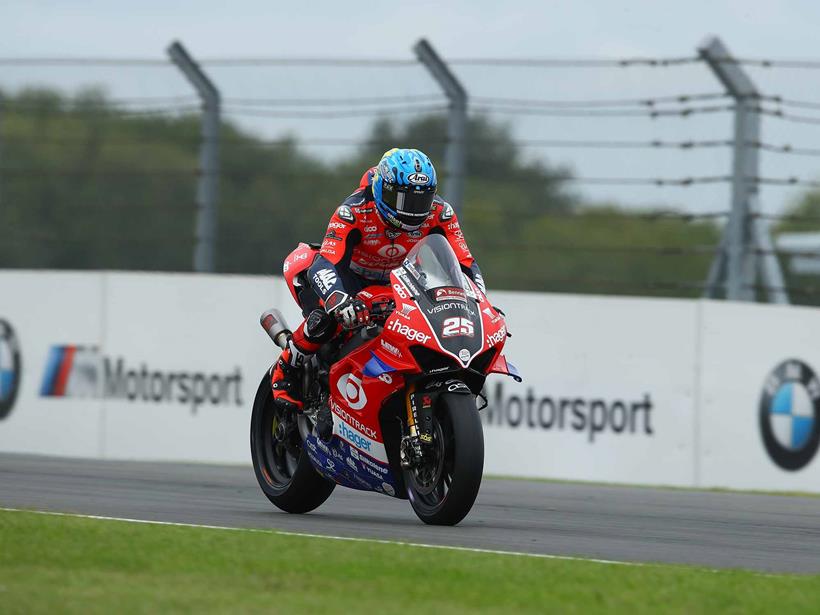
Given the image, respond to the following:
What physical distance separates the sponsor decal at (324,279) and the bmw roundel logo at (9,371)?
7277 mm

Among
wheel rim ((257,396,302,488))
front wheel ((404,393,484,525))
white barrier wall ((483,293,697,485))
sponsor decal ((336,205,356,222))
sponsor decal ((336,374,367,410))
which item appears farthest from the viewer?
white barrier wall ((483,293,697,485))

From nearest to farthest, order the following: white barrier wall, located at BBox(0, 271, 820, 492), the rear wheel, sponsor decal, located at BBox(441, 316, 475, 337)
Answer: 1. sponsor decal, located at BBox(441, 316, 475, 337)
2. the rear wheel
3. white barrier wall, located at BBox(0, 271, 820, 492)

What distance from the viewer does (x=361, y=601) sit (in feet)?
17.5

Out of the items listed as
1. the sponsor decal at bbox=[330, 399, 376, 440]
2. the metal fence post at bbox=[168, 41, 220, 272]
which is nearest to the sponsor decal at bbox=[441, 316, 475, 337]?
the sponsor decal at bbox=[330, 399, 376, 440]

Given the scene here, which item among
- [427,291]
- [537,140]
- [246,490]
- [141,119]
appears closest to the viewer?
[427,291]

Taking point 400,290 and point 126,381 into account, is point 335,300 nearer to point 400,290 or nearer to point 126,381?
point 400,290

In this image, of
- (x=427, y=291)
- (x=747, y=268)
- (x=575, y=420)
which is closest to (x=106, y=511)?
(x=427, y=291)

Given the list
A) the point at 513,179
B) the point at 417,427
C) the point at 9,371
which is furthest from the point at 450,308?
the point at 9,371

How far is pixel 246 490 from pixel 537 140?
184 inches

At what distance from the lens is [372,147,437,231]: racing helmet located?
26.9 feet

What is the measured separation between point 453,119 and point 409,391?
657 cm

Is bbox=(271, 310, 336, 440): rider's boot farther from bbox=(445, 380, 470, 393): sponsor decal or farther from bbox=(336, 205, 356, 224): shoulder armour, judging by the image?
bbox=(445, 380, 470, 393): sponsor decal

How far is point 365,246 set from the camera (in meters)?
8.65

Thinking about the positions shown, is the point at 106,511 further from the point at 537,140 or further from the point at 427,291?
the point at 537,140
